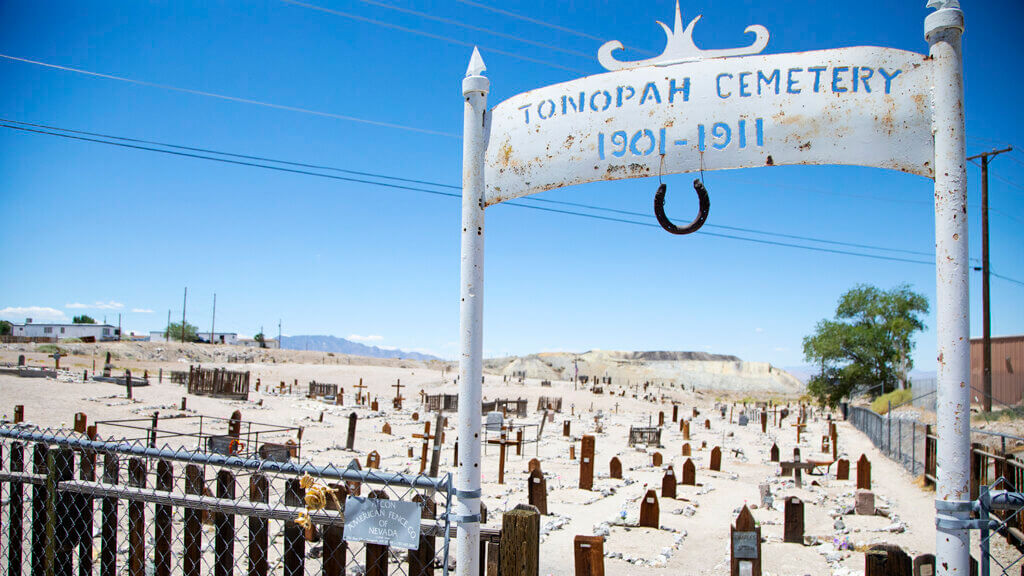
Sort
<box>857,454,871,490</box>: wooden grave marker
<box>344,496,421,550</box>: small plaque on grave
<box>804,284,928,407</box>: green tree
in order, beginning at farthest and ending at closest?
<box>804,284,928,407</box>: green tree, <box>857,454,871,490</box>: wooden grave marker, <box>344,496,421,550</box>: small plaque on grave

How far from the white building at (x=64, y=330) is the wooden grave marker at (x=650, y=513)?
105925mm

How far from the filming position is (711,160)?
121 inches

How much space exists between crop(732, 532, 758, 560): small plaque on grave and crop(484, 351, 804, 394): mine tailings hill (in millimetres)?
93762

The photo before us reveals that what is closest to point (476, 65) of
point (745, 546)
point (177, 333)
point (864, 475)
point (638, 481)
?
point (745, 546)

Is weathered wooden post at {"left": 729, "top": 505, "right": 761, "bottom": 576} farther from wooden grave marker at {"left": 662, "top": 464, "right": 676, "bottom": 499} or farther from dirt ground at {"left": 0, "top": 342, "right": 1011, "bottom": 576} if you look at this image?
wooden grave marker at {"left": 662, "top": 464, "right": 676, "bottom": 499}

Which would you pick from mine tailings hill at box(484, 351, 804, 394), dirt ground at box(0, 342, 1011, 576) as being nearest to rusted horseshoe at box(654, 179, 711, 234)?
dirt ground at box(0, 342, 1011, 576)

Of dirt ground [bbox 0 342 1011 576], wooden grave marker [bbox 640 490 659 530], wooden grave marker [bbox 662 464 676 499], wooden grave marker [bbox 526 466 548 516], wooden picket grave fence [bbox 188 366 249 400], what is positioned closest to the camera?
dirt ground [bbox 0 342 1011 576]

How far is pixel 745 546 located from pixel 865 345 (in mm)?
63959

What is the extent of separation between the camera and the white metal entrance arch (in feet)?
8.75

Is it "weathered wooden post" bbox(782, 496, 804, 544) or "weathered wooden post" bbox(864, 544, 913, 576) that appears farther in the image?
"weathered wooden post" bbox(782, 496, 804, 544)

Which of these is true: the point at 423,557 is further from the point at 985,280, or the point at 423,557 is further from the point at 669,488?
the point at 985,280

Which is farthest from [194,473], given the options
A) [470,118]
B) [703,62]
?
[703,62]

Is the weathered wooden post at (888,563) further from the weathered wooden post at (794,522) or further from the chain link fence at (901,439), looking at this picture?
the chain link fence at (901,439)

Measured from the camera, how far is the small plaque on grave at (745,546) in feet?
18.3
